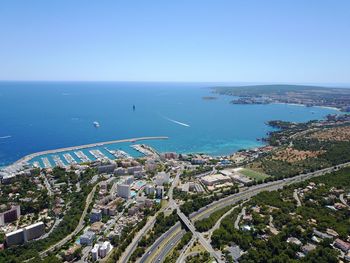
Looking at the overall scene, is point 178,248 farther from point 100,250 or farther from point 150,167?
point 150,167

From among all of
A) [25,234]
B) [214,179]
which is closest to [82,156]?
[214,179]

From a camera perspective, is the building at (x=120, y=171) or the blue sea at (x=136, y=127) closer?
the building at (x=120, y=171)

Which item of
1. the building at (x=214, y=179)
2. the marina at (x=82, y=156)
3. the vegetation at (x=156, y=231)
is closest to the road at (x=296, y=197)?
the building at (x=214, y=179)

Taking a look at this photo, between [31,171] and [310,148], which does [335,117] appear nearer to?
[310,148]

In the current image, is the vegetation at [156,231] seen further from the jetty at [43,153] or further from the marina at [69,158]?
the jetty at [43,153]

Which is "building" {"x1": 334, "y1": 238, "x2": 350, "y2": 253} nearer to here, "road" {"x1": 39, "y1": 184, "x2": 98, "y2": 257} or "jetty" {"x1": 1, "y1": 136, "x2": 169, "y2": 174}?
"road" {"x1": 39, "y1": 184, "x2": 98, "y2": 257}

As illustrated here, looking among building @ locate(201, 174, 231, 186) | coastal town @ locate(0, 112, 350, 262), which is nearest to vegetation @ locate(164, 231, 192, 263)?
coastal town @ locate(0, 112, 350, 262)
